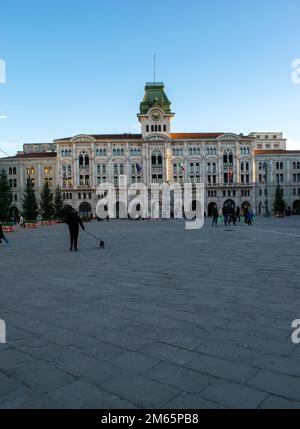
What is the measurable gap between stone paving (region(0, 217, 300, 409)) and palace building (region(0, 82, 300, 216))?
64.3m

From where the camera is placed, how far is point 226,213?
27484 millimetres

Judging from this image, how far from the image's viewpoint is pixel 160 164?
7062 cm

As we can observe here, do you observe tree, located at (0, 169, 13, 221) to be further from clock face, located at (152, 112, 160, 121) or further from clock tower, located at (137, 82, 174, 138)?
clock face, located at (152, 112, 160, 121)

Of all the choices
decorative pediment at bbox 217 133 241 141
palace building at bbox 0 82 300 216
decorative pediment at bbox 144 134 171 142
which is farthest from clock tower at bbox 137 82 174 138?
decorative pediment at bbox 217 133 241 141

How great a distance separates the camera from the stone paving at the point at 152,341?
2543 mm

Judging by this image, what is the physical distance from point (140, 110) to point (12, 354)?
77764 mm

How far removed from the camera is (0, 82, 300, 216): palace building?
70.5m

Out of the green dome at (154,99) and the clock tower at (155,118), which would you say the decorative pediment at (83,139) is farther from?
the green dome at (154,99)

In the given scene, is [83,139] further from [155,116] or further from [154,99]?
[154,99]

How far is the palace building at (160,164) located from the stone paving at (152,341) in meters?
64.3

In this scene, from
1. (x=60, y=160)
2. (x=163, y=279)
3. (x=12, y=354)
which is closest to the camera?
(x=12, y=354)
